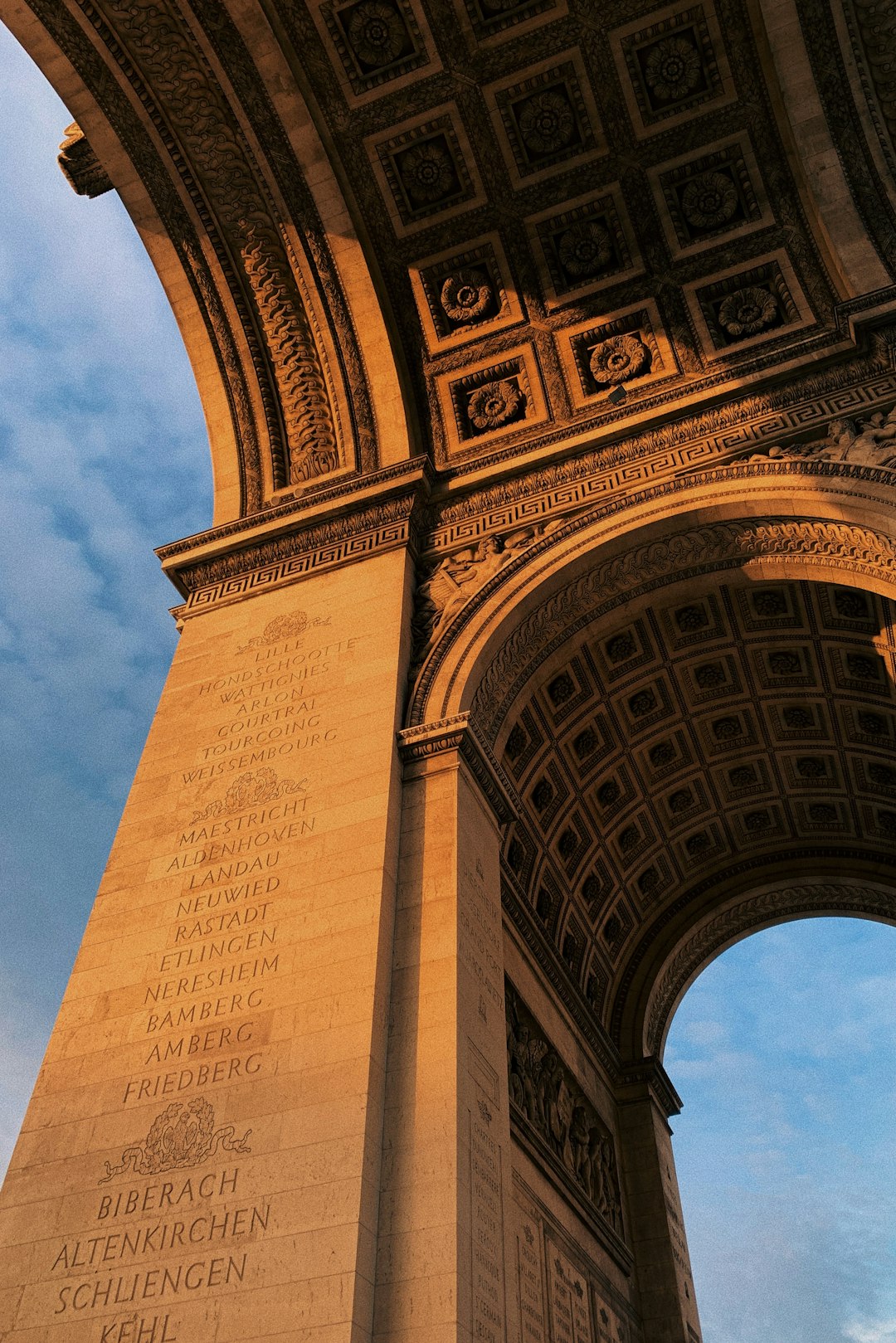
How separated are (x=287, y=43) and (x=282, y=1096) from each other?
1243 cm

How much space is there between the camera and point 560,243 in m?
14.4

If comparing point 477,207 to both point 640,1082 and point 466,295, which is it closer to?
point 466,295

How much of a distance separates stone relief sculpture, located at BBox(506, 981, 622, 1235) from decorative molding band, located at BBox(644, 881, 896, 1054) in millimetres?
2401

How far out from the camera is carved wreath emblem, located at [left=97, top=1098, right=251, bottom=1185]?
27.0 feet

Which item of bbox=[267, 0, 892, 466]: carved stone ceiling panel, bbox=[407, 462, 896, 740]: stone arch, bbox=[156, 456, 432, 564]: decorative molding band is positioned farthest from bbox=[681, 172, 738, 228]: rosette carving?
bbox=[156, 456, 432, 564]: decorative molding band

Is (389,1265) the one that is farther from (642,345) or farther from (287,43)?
(287,43)

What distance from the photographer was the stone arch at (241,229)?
45.8 feet

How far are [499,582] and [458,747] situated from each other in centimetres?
244

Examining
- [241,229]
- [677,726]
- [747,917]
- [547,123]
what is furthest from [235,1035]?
[547,123]

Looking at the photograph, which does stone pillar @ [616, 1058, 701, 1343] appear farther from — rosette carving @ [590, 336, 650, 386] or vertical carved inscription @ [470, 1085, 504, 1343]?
rosette carving @ [590, 336, 650, 386]

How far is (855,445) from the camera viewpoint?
11273 millimetres

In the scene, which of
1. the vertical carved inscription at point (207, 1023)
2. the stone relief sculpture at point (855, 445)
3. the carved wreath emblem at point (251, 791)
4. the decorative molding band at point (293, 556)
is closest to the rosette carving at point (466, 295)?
the decorative molding band at point (293, 556)

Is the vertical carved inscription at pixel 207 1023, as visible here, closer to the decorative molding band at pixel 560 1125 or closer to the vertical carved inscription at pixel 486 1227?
the vertical carved inscription at pixel 486 1227

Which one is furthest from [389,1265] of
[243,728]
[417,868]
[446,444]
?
[446,444]
